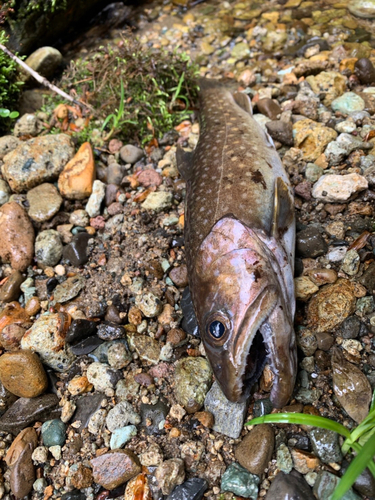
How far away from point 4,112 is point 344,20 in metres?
5.57

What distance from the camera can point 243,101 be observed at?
5340 millimetres

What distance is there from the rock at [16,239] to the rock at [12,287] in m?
0.12

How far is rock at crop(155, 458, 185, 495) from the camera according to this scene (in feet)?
9.93

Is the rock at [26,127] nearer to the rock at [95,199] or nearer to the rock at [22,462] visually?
the rock at [95,199]

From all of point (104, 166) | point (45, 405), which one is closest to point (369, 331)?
point (45, 405)

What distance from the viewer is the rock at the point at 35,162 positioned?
5.02m

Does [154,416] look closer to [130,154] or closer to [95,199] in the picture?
[95,199]

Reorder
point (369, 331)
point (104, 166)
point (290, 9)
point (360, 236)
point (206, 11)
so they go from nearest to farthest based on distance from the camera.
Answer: point (369, 331)
point (360, 236)
point (104, 166)
point (290, 9)
point (206, 11)

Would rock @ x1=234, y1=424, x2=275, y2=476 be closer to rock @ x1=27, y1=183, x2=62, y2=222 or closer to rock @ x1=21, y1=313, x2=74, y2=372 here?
rock @ x1=21, y1=313, x2=74, y2=372

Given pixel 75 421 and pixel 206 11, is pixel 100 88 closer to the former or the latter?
pixel 206 11

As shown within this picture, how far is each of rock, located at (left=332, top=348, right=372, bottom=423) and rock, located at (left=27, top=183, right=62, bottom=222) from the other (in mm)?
3601

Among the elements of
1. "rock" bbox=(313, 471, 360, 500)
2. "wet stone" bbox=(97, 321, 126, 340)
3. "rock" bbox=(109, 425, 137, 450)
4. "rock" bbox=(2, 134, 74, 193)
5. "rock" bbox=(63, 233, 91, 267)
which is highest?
"rock" bbox=(2, 134, 74, 193)

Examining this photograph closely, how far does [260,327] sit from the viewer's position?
3080 millimetres

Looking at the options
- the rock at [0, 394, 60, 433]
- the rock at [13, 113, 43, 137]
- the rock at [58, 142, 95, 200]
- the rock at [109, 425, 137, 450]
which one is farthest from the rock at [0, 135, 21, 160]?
the rock at [109, 425, 137, 450]
